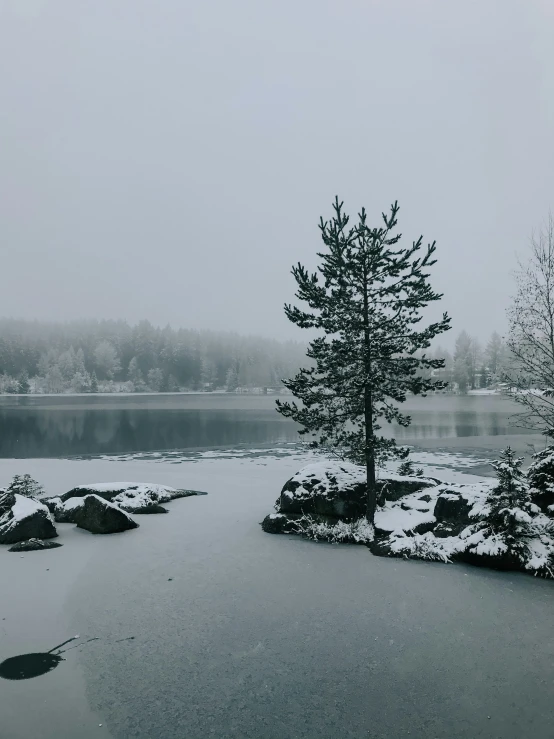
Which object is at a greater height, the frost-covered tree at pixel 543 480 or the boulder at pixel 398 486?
the frost-covered tree at pixel 543 480

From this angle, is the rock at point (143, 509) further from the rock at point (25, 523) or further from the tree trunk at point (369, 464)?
the tree trunk at point (369, 464)

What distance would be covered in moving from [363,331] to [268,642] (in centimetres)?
879

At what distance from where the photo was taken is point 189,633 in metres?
7.46

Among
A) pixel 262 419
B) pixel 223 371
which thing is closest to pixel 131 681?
pixel 262 419

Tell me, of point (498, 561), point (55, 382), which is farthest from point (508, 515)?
point (55, 382)

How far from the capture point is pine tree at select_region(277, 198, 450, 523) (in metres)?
13.0

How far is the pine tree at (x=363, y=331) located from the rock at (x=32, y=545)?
7211 millimetres

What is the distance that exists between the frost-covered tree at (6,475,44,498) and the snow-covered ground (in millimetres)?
4316

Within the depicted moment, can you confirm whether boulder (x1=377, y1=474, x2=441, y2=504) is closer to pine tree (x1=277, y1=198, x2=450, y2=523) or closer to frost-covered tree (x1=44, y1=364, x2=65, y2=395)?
pine tree (x1=277, y1=198, x2=450, y2=523)

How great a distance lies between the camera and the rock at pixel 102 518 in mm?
13453

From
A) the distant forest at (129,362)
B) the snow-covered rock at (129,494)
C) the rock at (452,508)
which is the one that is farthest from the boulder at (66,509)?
the distant forest at (129,362)

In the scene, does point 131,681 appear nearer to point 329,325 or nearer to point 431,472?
point 329,325

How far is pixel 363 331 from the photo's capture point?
13.5m

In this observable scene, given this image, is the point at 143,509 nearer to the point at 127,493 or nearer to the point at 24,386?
the point at 127,493
